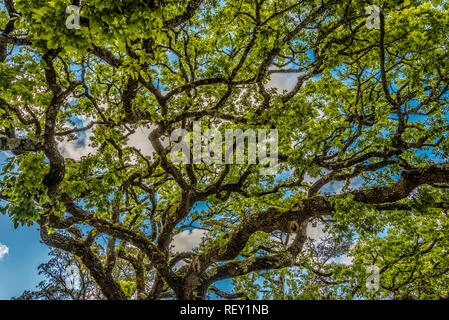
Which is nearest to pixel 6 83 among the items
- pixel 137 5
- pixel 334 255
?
pixel 137 5

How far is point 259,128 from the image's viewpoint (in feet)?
22.7

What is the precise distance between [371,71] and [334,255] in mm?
7349

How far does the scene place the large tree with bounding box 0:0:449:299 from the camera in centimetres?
508

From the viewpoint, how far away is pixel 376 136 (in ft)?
24.2

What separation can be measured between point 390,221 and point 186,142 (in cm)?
711

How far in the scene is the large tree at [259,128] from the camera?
200 inches

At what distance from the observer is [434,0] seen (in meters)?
4.03
